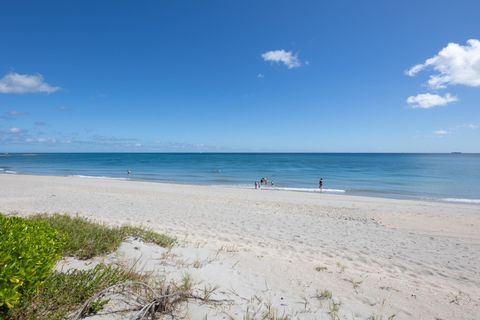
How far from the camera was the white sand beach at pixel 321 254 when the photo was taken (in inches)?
173

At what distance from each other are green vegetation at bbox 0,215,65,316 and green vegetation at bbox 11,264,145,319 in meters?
0.18

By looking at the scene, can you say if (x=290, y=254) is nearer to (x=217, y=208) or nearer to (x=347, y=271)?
(x=347, y=271)

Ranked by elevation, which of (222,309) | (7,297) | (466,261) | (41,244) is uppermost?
(41,244)

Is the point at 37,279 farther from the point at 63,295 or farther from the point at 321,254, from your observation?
the point at 321,254

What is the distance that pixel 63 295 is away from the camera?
3.11 m

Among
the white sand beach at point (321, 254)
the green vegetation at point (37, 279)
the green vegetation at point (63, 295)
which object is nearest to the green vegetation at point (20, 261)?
A: the green vegetation at point (37, 279)

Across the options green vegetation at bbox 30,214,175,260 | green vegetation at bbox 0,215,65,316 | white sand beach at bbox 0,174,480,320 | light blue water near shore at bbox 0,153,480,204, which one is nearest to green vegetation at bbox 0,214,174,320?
green vegetation at bbox 0,215,65,316

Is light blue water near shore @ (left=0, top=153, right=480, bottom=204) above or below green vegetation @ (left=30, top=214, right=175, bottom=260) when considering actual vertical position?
below

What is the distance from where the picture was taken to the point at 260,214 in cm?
1380

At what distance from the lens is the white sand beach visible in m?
4.39

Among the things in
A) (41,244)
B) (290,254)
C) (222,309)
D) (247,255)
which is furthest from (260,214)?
(41,244)

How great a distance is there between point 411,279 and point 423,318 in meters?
2.46

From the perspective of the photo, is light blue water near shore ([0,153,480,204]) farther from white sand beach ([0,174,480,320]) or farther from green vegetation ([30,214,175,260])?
green vegetation ([30,214,175,260])

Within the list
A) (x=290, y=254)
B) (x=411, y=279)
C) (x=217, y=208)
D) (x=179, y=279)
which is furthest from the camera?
(x=217, y=208)
